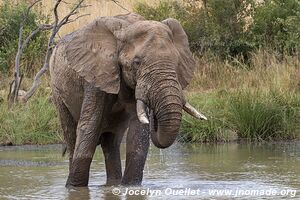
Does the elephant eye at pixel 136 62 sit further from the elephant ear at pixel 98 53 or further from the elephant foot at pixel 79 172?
the elephant foot at pixel 79 172

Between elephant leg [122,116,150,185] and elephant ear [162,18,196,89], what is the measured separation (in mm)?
763

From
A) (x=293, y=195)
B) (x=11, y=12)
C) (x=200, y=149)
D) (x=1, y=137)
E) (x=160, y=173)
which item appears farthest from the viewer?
(x=11, y=12)

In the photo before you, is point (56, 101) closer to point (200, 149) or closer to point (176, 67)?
point (176, 67)

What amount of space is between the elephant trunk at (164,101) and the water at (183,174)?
117cm

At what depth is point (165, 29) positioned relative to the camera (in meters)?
8.75

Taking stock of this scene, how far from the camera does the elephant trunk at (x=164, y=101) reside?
8.05m

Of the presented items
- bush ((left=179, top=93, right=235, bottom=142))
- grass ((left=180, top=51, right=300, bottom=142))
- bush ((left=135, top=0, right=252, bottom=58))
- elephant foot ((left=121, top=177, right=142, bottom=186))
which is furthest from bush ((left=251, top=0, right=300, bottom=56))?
elephant foot ((left=121, top=177, right=142, bottom=186))

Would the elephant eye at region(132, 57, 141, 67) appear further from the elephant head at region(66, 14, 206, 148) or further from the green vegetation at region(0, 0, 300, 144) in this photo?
the green vegetation at region(0, 0, 300, 144)

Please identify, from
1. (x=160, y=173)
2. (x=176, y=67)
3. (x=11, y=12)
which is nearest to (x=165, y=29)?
(x=176, y=67)

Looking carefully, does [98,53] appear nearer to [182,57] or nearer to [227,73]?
[182,57]

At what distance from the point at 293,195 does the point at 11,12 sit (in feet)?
44.3

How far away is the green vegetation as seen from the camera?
15.1m

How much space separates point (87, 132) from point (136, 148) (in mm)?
524

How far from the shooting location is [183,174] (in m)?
11.2
